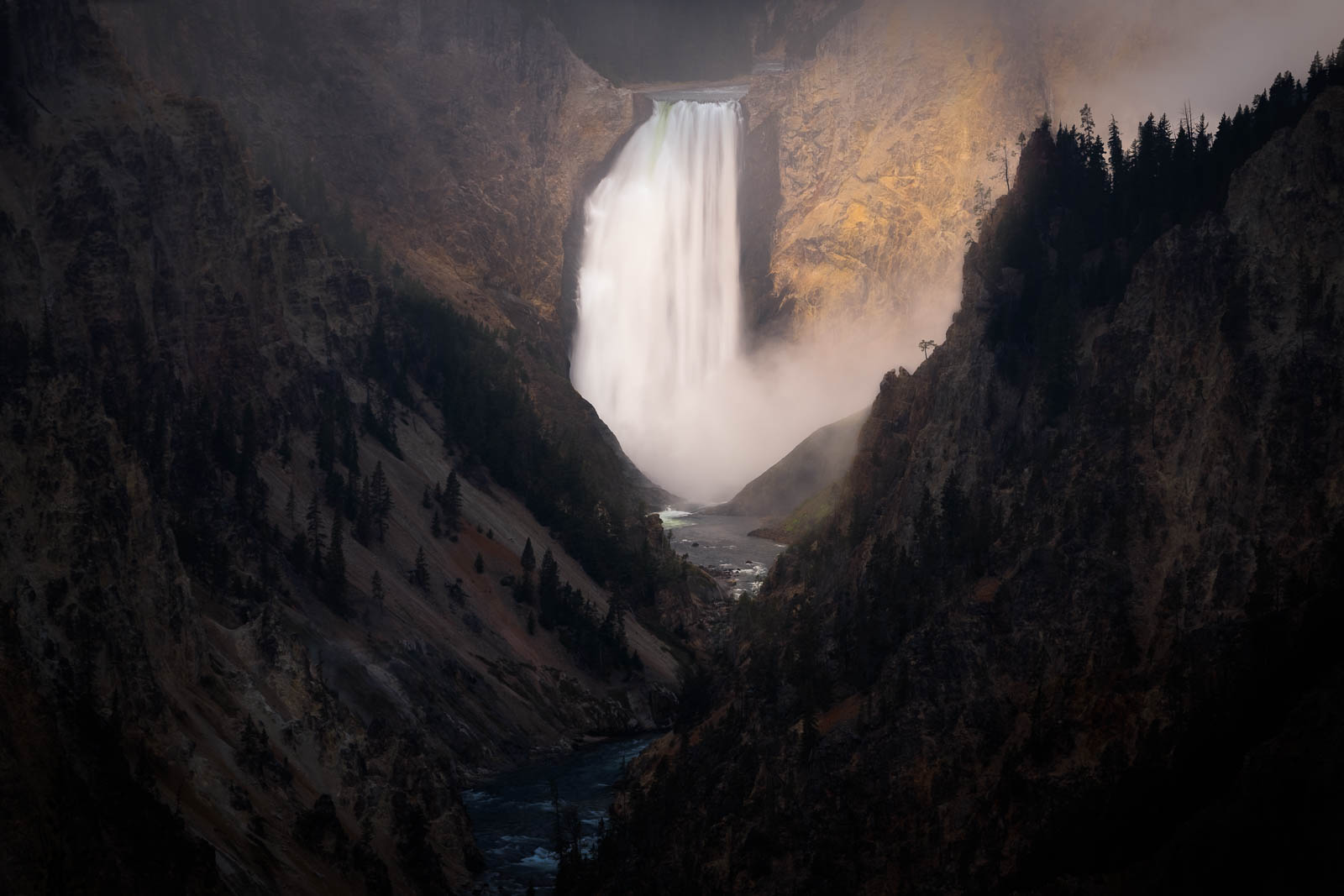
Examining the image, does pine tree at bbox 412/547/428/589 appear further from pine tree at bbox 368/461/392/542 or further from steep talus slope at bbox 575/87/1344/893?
steep talus slope at bbox 575/87/1344/893

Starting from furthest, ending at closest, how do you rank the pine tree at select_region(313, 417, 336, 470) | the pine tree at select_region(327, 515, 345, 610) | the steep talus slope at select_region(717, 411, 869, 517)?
the steep talus slope at select_region(717, 411, 869, 517)
the pine tree at select_region(313, 417, 336, 470)
the pine tree at select_region(327, 515, 345, 610)

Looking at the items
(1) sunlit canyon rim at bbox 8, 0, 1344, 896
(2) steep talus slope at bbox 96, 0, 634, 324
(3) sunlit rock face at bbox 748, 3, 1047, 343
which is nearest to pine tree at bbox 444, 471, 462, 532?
(1) sunlit canyon rim at bbox 8, 0, 1344, 896

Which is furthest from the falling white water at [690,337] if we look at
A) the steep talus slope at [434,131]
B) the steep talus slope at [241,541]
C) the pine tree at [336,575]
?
the pine tree at [336,575]

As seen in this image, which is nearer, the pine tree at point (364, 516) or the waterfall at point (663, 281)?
the pine tree at point (364, 516)

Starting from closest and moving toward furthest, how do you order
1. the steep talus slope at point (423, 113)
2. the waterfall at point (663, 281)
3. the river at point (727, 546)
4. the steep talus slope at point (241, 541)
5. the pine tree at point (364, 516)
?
1. the steep talus slope at point (241, 541)
2. the pine tree at point (364, 516)
3. the river at point (727, 546)
4. the steep talus slope at point (423, 113)
5. the waterfall at point (663, 281)

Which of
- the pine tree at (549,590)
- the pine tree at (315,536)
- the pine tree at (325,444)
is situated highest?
the pine tree at (325,444)

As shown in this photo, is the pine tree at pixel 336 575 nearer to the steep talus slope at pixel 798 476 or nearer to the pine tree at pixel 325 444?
the pine tree at pixel 325 444

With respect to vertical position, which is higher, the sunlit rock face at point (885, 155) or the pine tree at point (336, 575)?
the sunlit rock face at point (885, 155)
